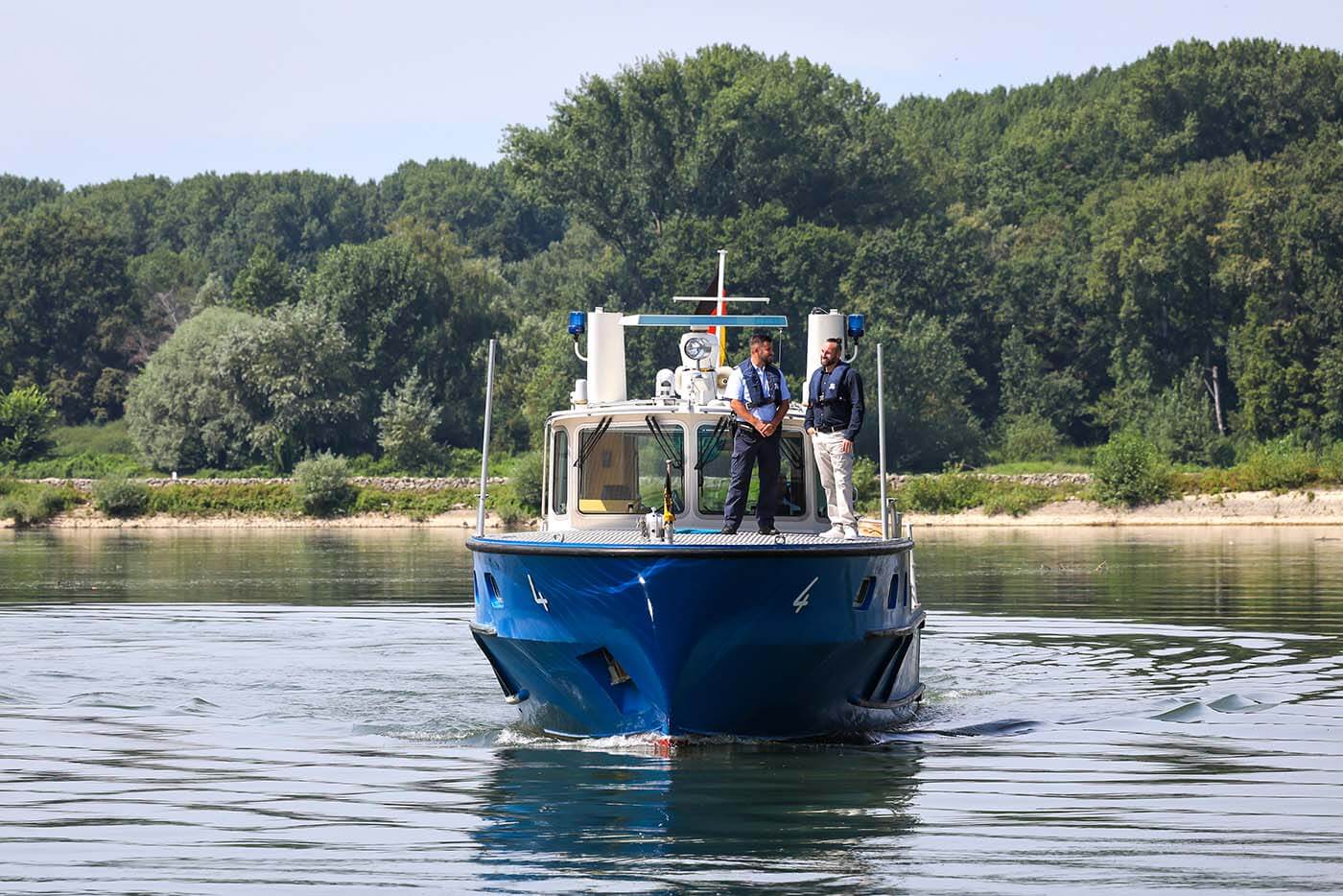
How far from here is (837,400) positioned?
19.0 metres

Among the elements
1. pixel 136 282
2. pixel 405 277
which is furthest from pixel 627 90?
pixel 136 282

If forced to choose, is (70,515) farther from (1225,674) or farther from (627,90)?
(1225,674)

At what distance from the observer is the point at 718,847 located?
13.9 metres

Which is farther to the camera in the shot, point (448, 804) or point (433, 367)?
point (433, 367)

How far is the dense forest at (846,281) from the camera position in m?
90.6

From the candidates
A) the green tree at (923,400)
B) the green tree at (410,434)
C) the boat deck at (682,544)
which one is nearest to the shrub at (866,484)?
the green tree at (923,400)

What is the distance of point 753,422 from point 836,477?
100 centimetres

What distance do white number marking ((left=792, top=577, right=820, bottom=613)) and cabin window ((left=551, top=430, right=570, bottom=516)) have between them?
13.0 feet

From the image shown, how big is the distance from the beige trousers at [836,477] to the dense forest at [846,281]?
67437mm

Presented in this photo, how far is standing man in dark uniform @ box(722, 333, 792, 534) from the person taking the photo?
19.0 metres

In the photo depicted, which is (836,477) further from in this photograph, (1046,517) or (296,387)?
(296,387)

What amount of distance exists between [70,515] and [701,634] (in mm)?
68960

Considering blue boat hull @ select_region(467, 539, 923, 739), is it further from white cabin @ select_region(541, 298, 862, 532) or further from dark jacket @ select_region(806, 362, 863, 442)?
white cabin @ select_region(541, 298, 862, 532)

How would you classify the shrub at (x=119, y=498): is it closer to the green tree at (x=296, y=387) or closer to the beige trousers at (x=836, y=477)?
the green tree at (x=296, y=387)
